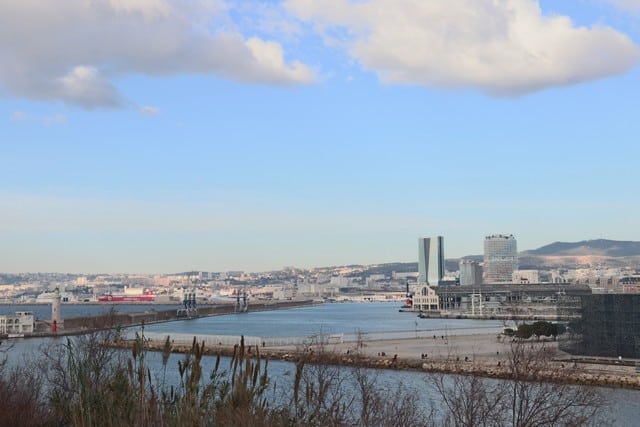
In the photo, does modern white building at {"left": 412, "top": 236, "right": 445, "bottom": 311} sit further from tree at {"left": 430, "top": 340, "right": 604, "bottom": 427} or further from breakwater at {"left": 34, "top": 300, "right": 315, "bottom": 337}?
tree at {"left": 430, "top": 340, "right": 604, "bottom": 427}

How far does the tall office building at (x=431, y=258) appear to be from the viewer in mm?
135875

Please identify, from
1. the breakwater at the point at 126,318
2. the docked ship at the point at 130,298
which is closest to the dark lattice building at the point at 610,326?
the breakwater at the point at 126,318

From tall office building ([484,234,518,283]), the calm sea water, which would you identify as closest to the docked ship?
the calm sea water

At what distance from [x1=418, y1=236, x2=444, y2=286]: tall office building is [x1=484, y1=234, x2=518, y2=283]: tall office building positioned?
19.8 metres

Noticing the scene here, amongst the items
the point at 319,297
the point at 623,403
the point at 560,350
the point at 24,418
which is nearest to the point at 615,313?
the point at 560,350

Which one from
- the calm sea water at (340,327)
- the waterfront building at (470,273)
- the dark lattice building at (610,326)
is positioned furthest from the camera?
the waterfront building at (470,273)

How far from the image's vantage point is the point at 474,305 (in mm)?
67188

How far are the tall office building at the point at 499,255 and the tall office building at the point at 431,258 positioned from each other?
19.8 metres

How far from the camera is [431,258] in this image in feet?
453

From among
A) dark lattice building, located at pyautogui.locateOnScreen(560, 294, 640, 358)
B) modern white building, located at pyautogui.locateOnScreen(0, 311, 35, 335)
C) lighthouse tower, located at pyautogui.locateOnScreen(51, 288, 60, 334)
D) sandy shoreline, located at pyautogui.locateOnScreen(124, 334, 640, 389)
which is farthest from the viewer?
lighthouse tower, located at pyautogui.locateOnScreen(51, 288, 60, 334)

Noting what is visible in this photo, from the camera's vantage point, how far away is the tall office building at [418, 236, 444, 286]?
13588cm

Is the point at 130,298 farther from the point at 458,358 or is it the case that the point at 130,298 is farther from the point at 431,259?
the point at 458,358

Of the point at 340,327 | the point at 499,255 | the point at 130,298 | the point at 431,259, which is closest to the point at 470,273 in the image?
the point at 431,259

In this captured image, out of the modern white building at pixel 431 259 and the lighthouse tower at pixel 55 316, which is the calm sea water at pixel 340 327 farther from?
the modern white building at pixel 431 259
